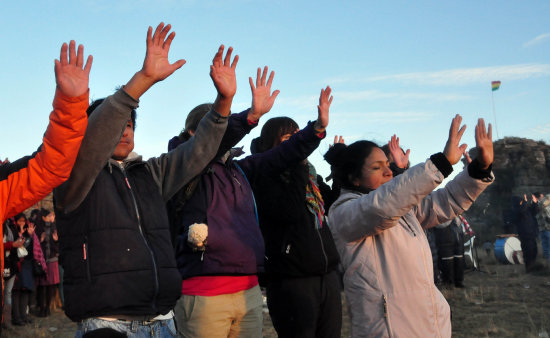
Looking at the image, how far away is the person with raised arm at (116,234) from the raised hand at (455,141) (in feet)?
4.69

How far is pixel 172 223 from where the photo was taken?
11.0 ft

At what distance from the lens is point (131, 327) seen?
2.41 metres

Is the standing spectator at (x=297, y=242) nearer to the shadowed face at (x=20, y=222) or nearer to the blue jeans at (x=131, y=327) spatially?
the blue jeans at (x=131, y=327)

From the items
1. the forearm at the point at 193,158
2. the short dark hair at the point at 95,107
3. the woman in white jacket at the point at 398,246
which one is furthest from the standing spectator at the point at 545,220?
the short dark hair at the point at 95,107

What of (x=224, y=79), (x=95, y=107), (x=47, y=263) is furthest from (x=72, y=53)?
(x=47, y=263)

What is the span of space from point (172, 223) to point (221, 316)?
1.91ft

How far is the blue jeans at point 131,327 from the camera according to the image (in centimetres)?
234

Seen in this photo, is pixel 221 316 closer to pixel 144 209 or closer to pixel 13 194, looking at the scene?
pixel 144 209

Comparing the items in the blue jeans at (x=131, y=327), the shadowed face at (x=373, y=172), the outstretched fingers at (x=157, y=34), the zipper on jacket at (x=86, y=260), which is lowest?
the blue jeans at (x=131, y=327)

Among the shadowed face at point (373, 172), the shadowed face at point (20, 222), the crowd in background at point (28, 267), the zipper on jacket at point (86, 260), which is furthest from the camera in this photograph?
the shadowed face at point (20, 222)

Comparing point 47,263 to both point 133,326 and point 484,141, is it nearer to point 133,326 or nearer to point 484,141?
point 133,326

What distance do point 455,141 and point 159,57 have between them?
1.57 m

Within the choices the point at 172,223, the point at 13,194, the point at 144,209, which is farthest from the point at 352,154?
the point at 13,194

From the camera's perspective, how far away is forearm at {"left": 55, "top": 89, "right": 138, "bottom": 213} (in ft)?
7.85
